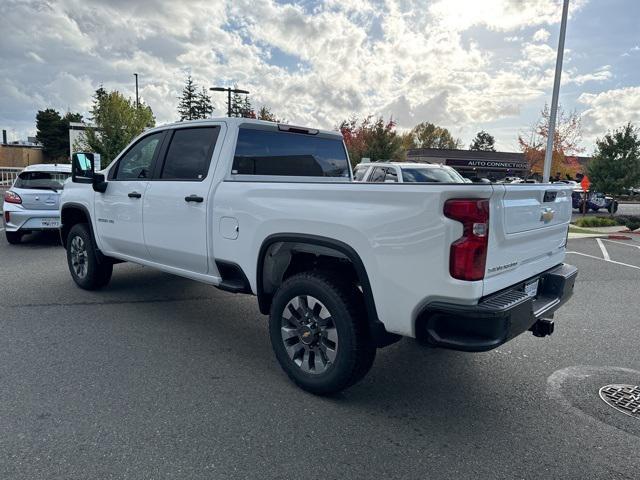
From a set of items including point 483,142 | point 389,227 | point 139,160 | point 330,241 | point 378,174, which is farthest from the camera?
point 483,142

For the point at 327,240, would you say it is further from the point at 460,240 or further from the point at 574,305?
the point at 574,305

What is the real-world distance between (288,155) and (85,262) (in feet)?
10.6

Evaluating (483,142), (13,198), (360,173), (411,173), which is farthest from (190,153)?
(483,142)

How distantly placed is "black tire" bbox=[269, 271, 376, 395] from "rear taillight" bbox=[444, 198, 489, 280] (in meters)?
0.79

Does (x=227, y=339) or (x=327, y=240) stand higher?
(x=327, y=240)

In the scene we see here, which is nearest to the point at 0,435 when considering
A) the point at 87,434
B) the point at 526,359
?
the point at 87,434

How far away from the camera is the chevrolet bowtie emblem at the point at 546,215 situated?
3.22m

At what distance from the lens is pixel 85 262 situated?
233 inches

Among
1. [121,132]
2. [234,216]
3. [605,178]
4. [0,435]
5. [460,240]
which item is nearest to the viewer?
[460,240]

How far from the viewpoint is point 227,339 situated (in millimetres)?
4484

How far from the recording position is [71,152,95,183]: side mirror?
5.11 metres

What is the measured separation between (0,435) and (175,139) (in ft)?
9.47

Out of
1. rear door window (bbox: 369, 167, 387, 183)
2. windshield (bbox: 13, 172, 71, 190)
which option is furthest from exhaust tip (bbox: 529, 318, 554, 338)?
windshield (bbox: 13, 172, 71, 190)

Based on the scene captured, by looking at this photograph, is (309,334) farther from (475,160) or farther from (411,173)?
(475,160)
